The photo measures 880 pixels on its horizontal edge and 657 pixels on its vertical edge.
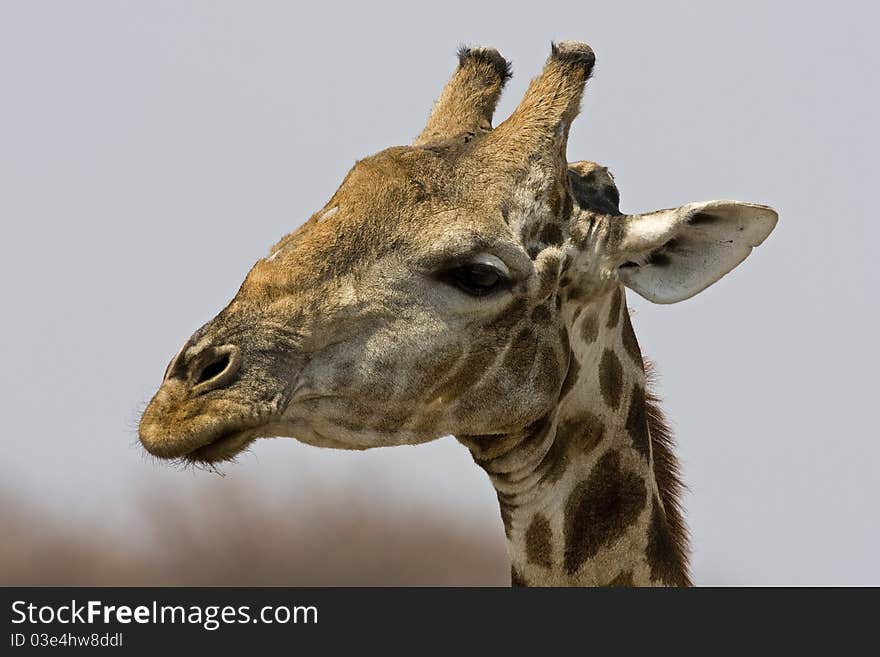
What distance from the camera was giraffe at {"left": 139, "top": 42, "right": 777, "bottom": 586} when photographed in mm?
5883

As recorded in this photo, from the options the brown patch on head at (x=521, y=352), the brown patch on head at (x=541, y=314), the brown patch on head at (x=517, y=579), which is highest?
the brown patch on head at (x=541, y=314)

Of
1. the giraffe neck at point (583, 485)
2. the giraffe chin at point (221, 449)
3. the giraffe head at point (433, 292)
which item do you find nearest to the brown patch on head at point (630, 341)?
the giraffe neck at point (583, 485)

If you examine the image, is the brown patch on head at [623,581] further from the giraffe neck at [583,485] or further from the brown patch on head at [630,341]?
the brown patch on head at [630,341]

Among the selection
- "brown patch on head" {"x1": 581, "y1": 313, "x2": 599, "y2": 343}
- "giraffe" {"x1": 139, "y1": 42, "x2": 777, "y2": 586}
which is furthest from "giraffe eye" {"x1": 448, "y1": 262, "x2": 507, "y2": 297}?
"brown patch on head" {"x1": 581, "y1": 313, "x2": 599, "y2": 343}

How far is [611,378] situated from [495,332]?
37.2 inches

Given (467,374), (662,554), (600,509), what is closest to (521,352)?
(467,374)

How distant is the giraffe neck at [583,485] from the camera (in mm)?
6691

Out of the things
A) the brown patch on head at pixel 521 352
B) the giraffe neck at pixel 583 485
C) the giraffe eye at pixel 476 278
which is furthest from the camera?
the giraffe neck at pixel 583 485

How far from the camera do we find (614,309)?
7.05 meters

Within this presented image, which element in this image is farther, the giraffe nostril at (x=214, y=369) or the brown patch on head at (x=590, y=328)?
the brown patch on head at (x=590, y=328)

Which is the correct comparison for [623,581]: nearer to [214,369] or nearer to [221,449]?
[221,449]

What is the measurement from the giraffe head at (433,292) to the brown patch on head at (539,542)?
58 centimetres

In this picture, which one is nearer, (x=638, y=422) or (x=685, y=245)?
(x=685, y=245)

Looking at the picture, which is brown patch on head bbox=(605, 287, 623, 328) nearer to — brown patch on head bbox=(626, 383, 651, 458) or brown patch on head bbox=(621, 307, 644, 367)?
brown patch on head bbox=(621, 307, 644, 367)
